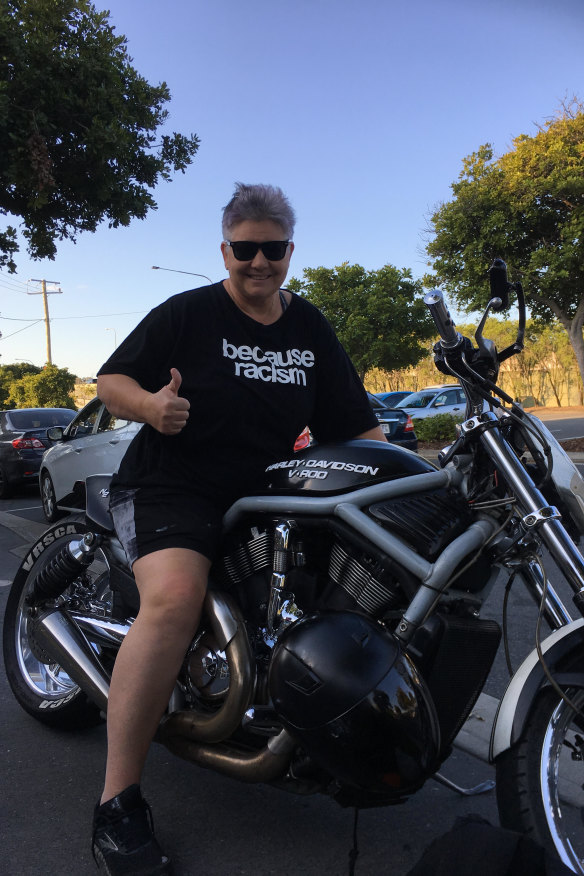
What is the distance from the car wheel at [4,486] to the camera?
37.0 ft

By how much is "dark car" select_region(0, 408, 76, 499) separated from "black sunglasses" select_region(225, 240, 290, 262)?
9651 mm

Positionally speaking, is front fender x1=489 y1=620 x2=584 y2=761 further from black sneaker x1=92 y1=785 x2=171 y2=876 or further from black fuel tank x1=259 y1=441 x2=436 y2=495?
black sneaker x1=92 y1=785 x2=171 y2=876

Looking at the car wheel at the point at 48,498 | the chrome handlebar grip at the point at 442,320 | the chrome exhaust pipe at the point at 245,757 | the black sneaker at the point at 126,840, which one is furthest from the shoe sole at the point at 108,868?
the car wheel at the point at 48,498

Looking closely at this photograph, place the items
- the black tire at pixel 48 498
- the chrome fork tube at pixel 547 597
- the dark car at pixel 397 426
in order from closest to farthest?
1. the chrome fork tube at pixel 547 597
2. the black tire at pixel 48 498
3. the dark car at pixel 397 426

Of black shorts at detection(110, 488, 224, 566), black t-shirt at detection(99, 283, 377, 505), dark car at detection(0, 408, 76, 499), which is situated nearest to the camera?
black shorts at detection(110, 488, 224, 566)

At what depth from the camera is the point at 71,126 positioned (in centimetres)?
916

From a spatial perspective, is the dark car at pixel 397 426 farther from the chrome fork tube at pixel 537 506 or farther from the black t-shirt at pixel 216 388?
the chrome fork tube at pixel 537 506

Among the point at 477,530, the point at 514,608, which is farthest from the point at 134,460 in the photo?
the point at 514,608

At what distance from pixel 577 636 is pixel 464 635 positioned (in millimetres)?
270

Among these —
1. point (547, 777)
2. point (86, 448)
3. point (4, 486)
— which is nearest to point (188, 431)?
point (547, 777)

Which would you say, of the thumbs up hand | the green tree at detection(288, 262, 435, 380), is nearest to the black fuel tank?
the thumbs up hand

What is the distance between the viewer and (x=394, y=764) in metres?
1.59

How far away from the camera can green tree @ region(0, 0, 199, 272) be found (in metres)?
8.46

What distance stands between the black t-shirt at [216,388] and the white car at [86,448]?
4386 mm
